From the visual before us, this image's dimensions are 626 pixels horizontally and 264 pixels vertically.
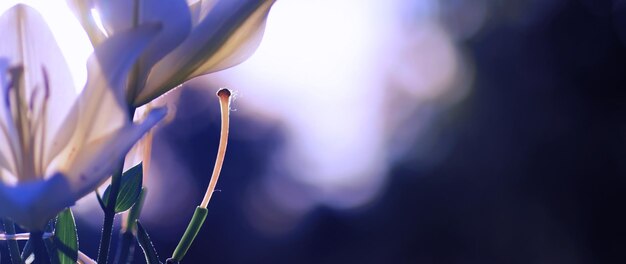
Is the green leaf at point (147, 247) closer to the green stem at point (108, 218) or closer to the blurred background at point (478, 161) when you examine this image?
the green stem at point (108, 218)

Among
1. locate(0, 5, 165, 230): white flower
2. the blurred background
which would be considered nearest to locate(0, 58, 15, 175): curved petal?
locate(0, 5, 165, 230): white flower

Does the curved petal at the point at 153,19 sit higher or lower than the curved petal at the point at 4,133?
higher

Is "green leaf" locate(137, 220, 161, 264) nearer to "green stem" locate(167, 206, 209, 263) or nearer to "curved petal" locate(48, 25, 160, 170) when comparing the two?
"green stem" locate(167, 206, 209, 263)

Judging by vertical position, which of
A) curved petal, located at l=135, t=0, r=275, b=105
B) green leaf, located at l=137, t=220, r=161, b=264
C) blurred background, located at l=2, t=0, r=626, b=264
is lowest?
green leaf, located at l=137, t=220, r=161, b=264

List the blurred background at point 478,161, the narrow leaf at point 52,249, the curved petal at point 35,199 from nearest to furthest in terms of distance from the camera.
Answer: the curved petal at point 35,199
the narrow leaf at point 52,249
the blurred background at point 478,161

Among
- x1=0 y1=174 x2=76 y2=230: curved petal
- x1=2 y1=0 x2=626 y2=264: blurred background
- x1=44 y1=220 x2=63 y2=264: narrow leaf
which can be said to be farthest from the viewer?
x1=2 y1=0 x2=626 y2=264: blurred background

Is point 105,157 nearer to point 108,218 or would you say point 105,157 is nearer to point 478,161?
point 108,218

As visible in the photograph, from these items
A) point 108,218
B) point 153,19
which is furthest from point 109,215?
point 153,19

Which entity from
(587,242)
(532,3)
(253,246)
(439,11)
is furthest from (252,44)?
(253,246)

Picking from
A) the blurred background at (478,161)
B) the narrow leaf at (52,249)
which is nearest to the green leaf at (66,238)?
the narrow leaf at (52,249)
